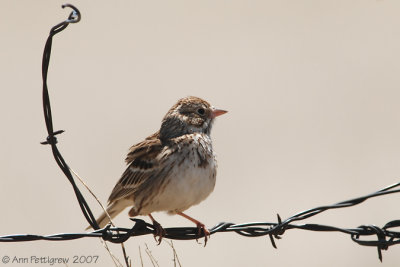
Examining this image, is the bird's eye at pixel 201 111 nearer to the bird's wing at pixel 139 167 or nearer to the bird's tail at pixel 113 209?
the bird's wing at pixel 139 167

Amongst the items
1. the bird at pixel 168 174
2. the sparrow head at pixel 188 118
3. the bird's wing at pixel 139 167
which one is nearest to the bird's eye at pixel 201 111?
the sparrow head at pixel 188 118

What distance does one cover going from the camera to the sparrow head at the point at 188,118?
7168mm

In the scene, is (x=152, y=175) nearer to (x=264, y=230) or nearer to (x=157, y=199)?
(x=157, y=199)

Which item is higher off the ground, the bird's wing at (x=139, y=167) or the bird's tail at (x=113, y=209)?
the bird's wing at (x=139, y=167)

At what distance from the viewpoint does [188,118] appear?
24.2ft

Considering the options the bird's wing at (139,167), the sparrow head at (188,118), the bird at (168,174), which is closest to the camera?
the bird at (168,174)

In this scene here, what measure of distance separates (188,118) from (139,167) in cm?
87

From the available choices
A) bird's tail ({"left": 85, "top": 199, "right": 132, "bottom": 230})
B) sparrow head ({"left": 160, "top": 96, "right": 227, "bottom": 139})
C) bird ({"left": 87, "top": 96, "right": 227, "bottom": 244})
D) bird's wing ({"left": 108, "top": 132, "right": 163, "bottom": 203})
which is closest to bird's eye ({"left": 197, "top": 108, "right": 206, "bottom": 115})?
sparrow head ({"left": 160, "top": 96, "right": 227, "bottom": 139})

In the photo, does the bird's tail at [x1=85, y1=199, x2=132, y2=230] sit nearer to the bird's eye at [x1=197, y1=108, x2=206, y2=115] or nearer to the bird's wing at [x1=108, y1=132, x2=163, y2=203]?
the bird's wing at [x1=108, y1=132, x2=163, y2=203]

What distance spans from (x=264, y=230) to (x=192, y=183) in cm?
162

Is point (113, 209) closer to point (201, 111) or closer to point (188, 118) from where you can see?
point (188, 118)

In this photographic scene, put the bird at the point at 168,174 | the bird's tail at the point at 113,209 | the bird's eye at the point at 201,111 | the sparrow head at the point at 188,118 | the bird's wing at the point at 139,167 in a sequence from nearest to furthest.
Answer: the bird at the point at 168,174
the bird's wing at the point at 139,167
the bird's tail at the point at 113,209
the sparrow head at the point at 188,118
the bird's eye at the point at 201,111

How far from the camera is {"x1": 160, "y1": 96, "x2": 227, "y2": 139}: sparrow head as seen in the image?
7.17 m

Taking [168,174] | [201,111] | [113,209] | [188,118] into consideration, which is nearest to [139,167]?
[168,174]
